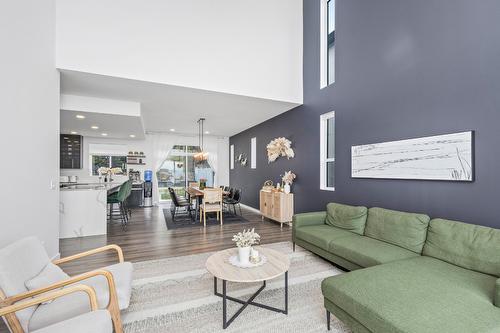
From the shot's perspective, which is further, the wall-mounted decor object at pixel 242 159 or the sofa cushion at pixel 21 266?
the wall-mounted decor object at pixel 242 159

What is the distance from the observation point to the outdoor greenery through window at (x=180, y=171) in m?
9.23

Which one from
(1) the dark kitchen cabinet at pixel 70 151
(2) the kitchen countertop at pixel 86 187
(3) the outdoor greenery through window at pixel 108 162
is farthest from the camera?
(3) the outdoor greenery through window at pixel 108 162

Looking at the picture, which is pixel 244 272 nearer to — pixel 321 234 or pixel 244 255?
pixel 244 255

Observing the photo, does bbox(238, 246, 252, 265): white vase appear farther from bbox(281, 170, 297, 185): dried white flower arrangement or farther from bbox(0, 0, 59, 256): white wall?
bbox(281, 170, 297, 185): dried white flower arrangement

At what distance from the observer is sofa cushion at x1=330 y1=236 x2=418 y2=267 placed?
2423 mm

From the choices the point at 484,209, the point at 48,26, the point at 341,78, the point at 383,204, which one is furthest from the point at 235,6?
the point at 484,209

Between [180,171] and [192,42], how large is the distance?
6180 mm

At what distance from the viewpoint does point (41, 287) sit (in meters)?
1.66

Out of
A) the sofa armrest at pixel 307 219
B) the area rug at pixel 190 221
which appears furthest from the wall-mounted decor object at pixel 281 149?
the sofa armrest at pixel 307 219

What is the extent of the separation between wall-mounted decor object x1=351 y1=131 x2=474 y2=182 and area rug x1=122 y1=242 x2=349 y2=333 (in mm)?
1615

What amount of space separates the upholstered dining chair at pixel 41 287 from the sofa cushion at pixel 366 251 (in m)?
2.32

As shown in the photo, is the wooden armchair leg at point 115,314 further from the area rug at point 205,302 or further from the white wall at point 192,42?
the white wall at point 192,42

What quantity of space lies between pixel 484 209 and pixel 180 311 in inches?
128

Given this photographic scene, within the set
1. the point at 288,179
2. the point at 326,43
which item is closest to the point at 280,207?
the point at 288,179
